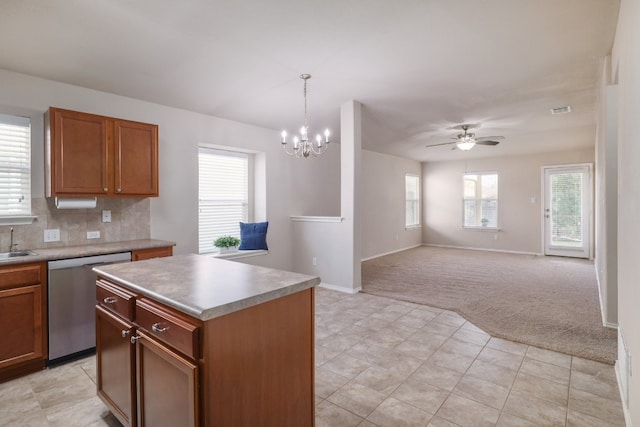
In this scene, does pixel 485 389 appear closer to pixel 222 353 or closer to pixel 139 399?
pixel 222 353

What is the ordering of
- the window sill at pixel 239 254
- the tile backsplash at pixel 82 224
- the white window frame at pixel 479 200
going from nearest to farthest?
the tile backsplash at pixel 82 224, the window sill at pixel 239 254, the white window frame at pixel 479 200

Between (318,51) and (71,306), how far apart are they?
3044 mm

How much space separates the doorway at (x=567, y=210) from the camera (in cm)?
723

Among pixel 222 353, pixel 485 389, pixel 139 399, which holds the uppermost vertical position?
pixel 222 353

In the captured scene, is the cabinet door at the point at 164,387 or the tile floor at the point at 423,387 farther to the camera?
the tile floor at the point at 423,387

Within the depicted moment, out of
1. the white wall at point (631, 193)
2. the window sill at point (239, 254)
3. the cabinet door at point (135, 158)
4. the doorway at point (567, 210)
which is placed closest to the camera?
the white wall at point (631, 193)

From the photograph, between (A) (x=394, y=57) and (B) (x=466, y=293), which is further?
(B) (x=466, y=293)

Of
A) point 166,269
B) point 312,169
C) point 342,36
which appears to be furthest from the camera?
point 312,169

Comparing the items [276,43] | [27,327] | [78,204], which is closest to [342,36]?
[276,43]

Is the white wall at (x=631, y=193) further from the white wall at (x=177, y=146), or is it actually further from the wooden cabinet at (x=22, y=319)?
the white wall at (x=177, y=146)

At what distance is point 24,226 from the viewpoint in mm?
2922

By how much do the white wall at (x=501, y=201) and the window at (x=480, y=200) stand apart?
133 millimetres

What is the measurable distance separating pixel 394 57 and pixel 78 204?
330 cm

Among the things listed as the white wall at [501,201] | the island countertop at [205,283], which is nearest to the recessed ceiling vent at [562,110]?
the white wall at [501,201]
